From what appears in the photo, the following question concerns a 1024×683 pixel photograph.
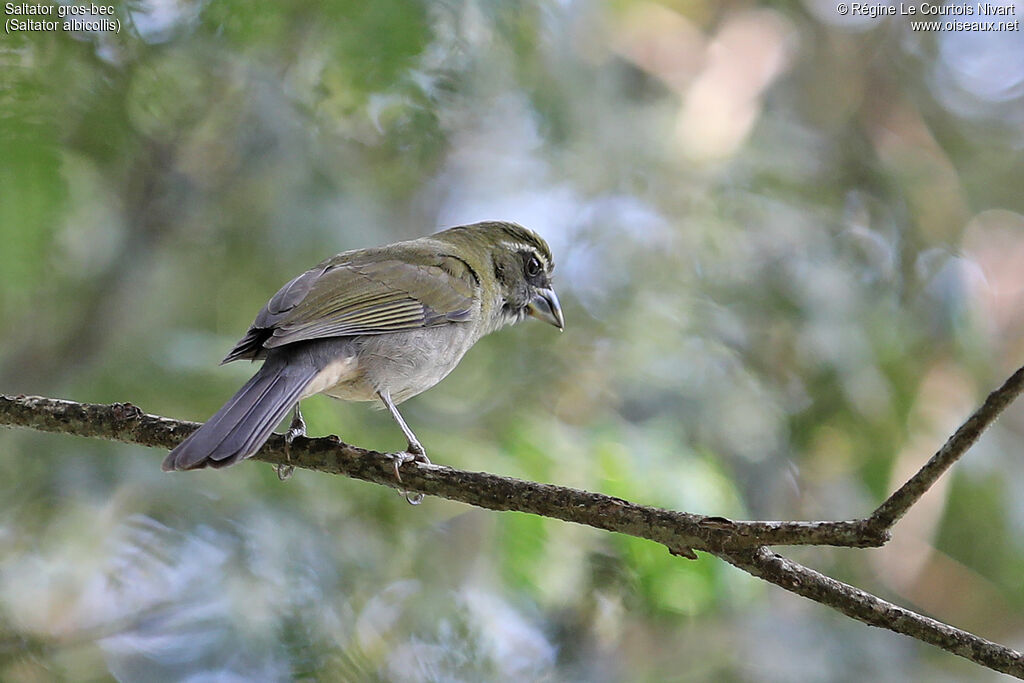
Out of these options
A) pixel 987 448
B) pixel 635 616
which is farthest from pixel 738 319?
pixel 635 616

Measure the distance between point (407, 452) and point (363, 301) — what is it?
25.3 inches

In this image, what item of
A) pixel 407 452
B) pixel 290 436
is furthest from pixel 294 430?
pixel 407 452

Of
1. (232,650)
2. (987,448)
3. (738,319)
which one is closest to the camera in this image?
(232,650)

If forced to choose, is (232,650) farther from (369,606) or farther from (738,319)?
(738,319)

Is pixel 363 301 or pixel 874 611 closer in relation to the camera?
pixel 874 611

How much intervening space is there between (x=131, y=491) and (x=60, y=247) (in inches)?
34.3

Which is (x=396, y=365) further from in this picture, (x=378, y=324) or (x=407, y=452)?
(x=407, y=452)

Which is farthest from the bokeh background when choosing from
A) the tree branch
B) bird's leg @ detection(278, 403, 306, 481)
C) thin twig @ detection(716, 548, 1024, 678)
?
thin twig @ detection(716, 548, 1024, 678)

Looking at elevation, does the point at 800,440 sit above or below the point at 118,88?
above

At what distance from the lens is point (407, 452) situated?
3.06 metres

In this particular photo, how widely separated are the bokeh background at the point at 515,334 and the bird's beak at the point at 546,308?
1.58 feet

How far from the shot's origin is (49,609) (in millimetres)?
3396

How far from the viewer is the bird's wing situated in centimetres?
304

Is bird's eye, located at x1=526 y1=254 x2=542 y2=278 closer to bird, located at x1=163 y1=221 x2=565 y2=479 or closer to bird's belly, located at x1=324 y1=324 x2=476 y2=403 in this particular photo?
bird, located at x1=163 y1=221 x2=565 y2=479
